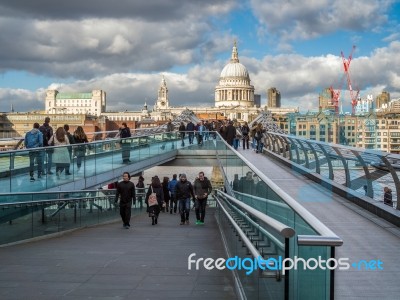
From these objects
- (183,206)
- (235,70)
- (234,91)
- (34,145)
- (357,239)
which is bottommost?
(183,206)

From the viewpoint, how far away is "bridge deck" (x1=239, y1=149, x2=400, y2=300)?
4980 mm

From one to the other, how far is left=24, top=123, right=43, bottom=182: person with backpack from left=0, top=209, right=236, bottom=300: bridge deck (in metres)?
1.59

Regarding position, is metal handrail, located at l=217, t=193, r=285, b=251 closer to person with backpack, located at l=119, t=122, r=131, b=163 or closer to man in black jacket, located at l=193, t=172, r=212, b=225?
man in black jacket, located at l=193, t=172, r=212, b=225

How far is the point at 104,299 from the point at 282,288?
8.83 feet

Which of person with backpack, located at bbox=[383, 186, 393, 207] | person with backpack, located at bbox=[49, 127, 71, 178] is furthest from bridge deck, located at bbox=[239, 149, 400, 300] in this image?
person with backpack, located at bbox=[49, 127, 71, 178]

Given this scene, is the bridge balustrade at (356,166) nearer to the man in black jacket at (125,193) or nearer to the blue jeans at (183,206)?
the blue jeans at (183,206)

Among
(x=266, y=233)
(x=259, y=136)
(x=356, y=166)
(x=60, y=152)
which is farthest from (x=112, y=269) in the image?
(x=259, y=136)

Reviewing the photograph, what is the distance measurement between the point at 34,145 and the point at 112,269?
6.88 meters

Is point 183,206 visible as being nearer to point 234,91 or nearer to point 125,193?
point 125,193

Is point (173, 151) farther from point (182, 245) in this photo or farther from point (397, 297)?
point (397, 297)

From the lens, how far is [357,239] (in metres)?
6.69

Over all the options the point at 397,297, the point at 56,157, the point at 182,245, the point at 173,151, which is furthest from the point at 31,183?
the point at 173,151

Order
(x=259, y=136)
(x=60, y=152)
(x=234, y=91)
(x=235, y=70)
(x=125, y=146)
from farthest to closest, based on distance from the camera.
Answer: (x=235, y=70)
(x=234, y=91)
(x=259, y=136)
(x=125, y=146)
(x=60, y=152)

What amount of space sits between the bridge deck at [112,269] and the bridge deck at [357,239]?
1.27m
